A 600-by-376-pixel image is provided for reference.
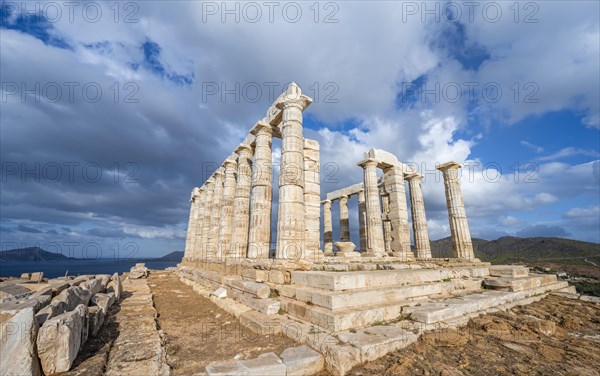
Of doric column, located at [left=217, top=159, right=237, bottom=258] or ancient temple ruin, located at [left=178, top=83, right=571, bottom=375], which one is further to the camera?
doric column, located at [left=217, top=159, right=237, bottom=258]

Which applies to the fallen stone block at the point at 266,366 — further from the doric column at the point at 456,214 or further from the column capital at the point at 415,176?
the column capital at the point at 415,176

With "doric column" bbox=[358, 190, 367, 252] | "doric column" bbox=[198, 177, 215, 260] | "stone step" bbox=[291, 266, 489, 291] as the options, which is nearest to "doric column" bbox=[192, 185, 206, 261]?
"doric column" bbox=[198, 177, 215, 260]

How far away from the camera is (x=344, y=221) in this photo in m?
24.5

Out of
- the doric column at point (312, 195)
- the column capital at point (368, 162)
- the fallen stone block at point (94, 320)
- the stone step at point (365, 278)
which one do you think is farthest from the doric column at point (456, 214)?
the fallen stone block at point (94, 320)

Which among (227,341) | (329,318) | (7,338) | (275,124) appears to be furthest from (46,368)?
(275,124)

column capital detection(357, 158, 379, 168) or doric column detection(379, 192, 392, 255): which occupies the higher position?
column capital detection(357, 158, 379, 168)

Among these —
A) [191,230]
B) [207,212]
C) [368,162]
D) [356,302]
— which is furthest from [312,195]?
[191,230]

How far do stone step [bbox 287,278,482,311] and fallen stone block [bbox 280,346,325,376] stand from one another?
1274 millimetres

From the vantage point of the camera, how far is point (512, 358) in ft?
14.0

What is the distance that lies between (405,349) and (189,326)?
5273 millimetres

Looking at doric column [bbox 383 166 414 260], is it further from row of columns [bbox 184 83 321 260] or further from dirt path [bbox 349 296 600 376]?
dirt path [bbox 349 296 600 376]

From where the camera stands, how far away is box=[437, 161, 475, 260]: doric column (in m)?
17.5

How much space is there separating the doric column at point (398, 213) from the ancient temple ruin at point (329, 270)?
2.8 inches

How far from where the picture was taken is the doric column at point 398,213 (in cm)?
1747
